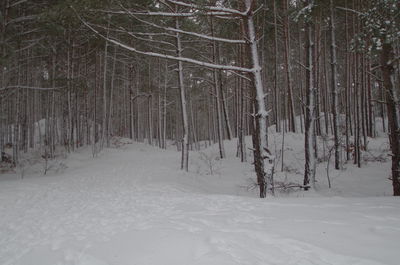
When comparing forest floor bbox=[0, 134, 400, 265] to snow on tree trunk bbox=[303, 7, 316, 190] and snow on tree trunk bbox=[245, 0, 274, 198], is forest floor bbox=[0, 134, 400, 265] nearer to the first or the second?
snow on tree trunk bbox=[303, 7, 316, 190]

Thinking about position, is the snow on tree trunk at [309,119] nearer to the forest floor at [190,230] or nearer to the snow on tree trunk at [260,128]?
the forest floor at [190,230]

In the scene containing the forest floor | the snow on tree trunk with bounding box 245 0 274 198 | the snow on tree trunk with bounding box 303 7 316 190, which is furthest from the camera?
the snow on tree trunk with bounding box 303 7 316 190

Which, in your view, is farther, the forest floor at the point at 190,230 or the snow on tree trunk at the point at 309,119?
the snow on tree trunk at the point at 309,119

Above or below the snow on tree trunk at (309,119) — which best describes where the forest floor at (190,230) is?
below

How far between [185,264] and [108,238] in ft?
4.35

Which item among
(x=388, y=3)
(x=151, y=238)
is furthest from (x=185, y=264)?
(x=388, y=3)

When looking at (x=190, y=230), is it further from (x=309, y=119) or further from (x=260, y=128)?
(x=309, y=119)

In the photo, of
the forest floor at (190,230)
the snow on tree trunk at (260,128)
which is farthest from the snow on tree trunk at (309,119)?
the snow on tree trunk at (260,128)

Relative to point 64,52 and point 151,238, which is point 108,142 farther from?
point 151,238

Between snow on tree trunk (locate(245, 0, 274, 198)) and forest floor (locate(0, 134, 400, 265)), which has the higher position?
snow on tree trunk (locate(245, 0, 274, 198))

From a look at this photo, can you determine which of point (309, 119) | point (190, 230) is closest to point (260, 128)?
point (309, 119)

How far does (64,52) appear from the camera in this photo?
15539 mm

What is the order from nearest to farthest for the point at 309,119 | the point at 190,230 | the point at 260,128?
the point at 190,230 → the point at 260,128 → the point at 309,119

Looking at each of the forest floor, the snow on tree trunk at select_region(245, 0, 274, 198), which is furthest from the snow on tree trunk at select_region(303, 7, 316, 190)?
the snow on tree trunk at select_region(245, 0, 274, 198)
